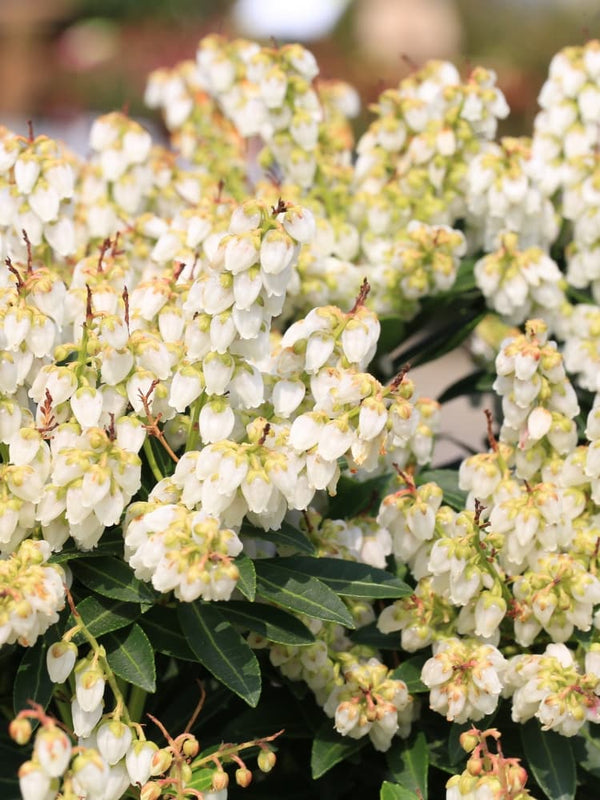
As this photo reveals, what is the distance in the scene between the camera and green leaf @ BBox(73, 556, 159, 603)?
1877 millimetres

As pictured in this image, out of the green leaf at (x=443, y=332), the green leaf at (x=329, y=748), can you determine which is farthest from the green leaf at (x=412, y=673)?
the green leaf at (x=443, y=332)

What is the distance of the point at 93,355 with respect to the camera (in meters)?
1.95

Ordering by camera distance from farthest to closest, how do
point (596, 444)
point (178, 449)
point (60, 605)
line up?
point (178, 449) < point (596, 444) < point (60, 605)

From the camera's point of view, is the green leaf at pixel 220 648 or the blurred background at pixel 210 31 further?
the blurred background at pixel 210 31

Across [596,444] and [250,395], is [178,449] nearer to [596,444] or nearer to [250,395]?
[250,395]

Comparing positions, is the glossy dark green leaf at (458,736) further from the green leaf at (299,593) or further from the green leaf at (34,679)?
the green leaf at (34,679)

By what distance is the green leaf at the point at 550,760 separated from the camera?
203cm

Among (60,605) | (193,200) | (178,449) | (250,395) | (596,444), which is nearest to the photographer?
(60,605)

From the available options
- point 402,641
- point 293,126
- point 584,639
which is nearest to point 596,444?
point 584,639

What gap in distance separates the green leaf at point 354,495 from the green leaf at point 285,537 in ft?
1.21

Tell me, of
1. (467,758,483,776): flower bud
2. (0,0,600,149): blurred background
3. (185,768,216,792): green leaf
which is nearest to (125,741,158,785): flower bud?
(185,768,216,792): green leaf

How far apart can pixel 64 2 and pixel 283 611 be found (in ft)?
60.6

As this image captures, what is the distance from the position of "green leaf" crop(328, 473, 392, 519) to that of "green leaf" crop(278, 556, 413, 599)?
0.31 meters

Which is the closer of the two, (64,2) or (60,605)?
(60,605)
